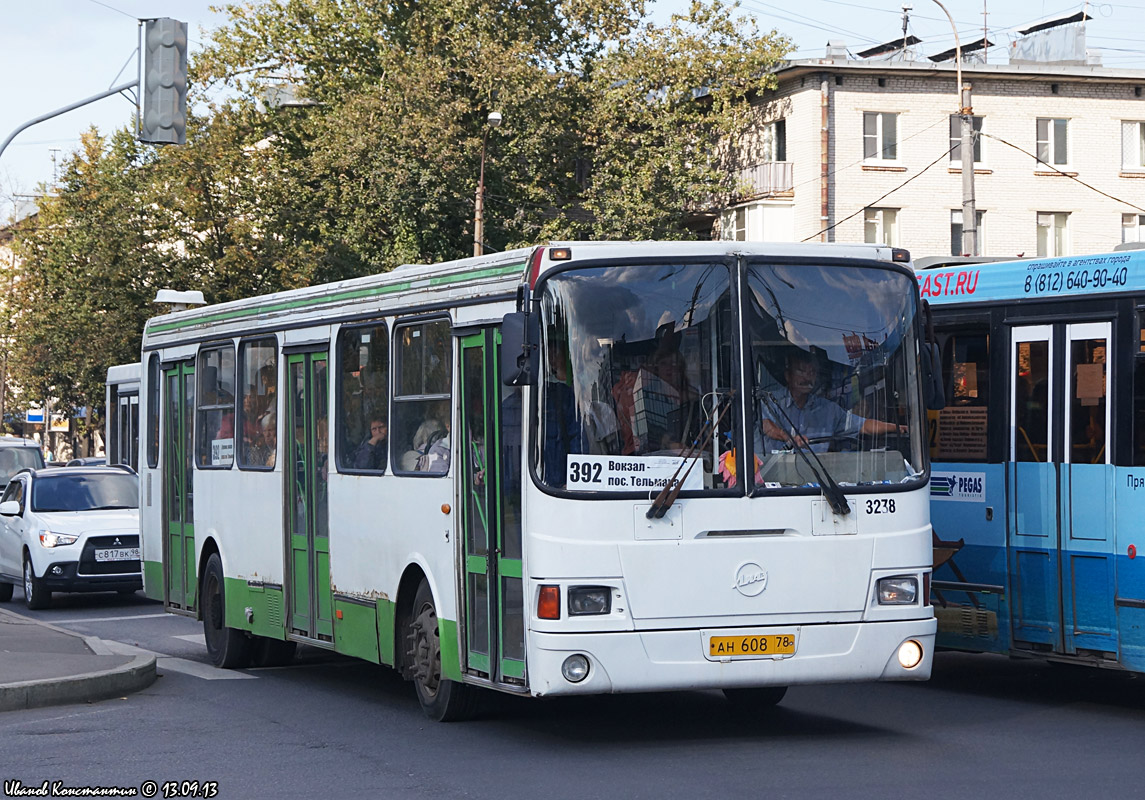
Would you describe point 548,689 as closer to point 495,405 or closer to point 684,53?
point 495,405

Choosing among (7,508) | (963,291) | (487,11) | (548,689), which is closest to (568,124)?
(487,11)

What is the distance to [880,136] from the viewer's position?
53344mm

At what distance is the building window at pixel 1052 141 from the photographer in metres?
55.0

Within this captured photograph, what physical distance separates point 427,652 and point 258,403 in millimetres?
3735

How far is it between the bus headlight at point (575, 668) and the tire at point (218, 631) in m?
5.90

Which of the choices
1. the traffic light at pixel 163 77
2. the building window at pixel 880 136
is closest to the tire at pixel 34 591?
the traffic light at pixel 163 77

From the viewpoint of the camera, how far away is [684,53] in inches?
2007

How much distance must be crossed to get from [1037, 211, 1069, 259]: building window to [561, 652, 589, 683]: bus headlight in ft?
159

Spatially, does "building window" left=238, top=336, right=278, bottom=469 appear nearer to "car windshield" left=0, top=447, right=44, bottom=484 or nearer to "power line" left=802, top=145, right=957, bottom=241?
"car windshield" left=0, top=447, right=44, bottom=484

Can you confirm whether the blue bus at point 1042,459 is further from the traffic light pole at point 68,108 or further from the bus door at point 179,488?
the traffic light pole at point 68,108

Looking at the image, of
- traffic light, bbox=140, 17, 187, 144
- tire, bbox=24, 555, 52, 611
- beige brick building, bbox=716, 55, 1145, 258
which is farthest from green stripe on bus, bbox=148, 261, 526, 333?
beige brick building, bbox=716, 55, 1145, 258

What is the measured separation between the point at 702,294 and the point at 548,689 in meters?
2.28

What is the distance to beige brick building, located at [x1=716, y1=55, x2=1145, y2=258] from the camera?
52.8 meters

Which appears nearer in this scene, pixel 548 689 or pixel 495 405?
pixel 548 689
